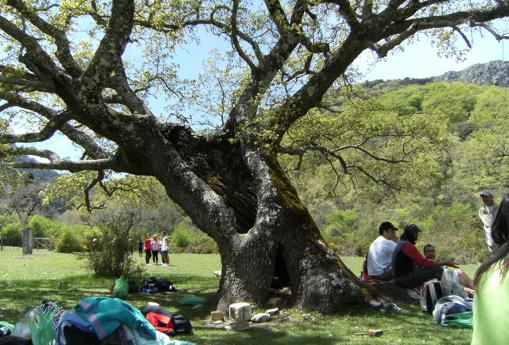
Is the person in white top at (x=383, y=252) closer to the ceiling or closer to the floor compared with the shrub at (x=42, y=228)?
closer to the floor

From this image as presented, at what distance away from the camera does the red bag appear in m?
7.26

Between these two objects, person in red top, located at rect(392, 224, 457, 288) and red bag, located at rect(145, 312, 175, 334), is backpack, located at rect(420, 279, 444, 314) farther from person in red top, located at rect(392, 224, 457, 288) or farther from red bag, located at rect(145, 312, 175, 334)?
red bag, located at rect(145, 312, 175, 334)

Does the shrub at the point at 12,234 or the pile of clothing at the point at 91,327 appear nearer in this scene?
the pile of clothing at the point at 91,327

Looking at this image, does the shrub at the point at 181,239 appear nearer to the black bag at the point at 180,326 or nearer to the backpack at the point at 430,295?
the backpack at the point at 430,295

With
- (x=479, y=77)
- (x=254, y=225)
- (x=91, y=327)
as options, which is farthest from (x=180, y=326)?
(x=479, y=77)

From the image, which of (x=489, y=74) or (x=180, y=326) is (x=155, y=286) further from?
(x=489, y=74)

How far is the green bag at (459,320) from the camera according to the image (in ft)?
23.2

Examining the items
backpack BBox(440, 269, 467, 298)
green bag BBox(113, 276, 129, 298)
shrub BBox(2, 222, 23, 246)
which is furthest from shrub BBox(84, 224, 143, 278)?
shrub BBox(2, 222, 23, 246)

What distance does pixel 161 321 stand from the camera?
7.37m

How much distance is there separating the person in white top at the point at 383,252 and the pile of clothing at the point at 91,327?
5.86 metres

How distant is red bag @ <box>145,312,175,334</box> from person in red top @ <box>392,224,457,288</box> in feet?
13.3

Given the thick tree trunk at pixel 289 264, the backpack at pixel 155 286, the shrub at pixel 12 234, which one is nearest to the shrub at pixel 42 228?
the shrub at pixel 12 234

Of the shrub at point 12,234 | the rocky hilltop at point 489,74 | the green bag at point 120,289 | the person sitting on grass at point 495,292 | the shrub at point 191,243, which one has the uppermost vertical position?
the rocky hilltop at point 489,74

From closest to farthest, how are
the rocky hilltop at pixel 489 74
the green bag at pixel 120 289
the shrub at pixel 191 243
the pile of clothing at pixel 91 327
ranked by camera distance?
the pile of clothing at pixel 91 327 < the green bag at pixel 120 289 < the shrub at pixel 191 243 < the rocky hilltop at pixel 489 74
